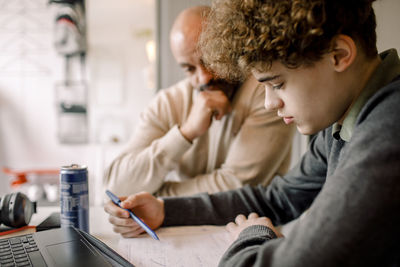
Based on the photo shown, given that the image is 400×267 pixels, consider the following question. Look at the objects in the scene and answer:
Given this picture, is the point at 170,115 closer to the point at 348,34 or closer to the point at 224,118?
the point at 224,118

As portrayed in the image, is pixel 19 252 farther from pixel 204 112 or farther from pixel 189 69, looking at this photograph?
pixel 189 69

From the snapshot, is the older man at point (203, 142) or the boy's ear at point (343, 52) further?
the older man at point (203, 142)

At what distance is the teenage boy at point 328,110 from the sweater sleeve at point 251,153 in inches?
11.1

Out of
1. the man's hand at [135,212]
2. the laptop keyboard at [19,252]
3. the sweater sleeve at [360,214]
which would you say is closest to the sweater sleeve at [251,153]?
the man's hand at [135,212]

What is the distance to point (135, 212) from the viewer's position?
830mm

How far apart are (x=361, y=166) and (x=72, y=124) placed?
292 cm

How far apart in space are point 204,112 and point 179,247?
56 centimetres

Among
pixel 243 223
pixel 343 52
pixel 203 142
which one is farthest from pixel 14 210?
pixel 343 52

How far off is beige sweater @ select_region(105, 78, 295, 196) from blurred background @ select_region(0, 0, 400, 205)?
69.1 inches

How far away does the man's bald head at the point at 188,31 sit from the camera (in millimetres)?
1171

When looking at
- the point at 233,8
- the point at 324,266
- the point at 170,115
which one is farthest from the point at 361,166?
the point at 170,115

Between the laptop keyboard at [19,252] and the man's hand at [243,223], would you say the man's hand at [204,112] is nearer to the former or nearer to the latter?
the man's hand at [243,223]

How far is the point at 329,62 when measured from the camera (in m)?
0.53

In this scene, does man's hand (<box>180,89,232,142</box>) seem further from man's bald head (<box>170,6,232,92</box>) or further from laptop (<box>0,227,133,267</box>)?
laptop (<box>0,227,133,267</box>)
